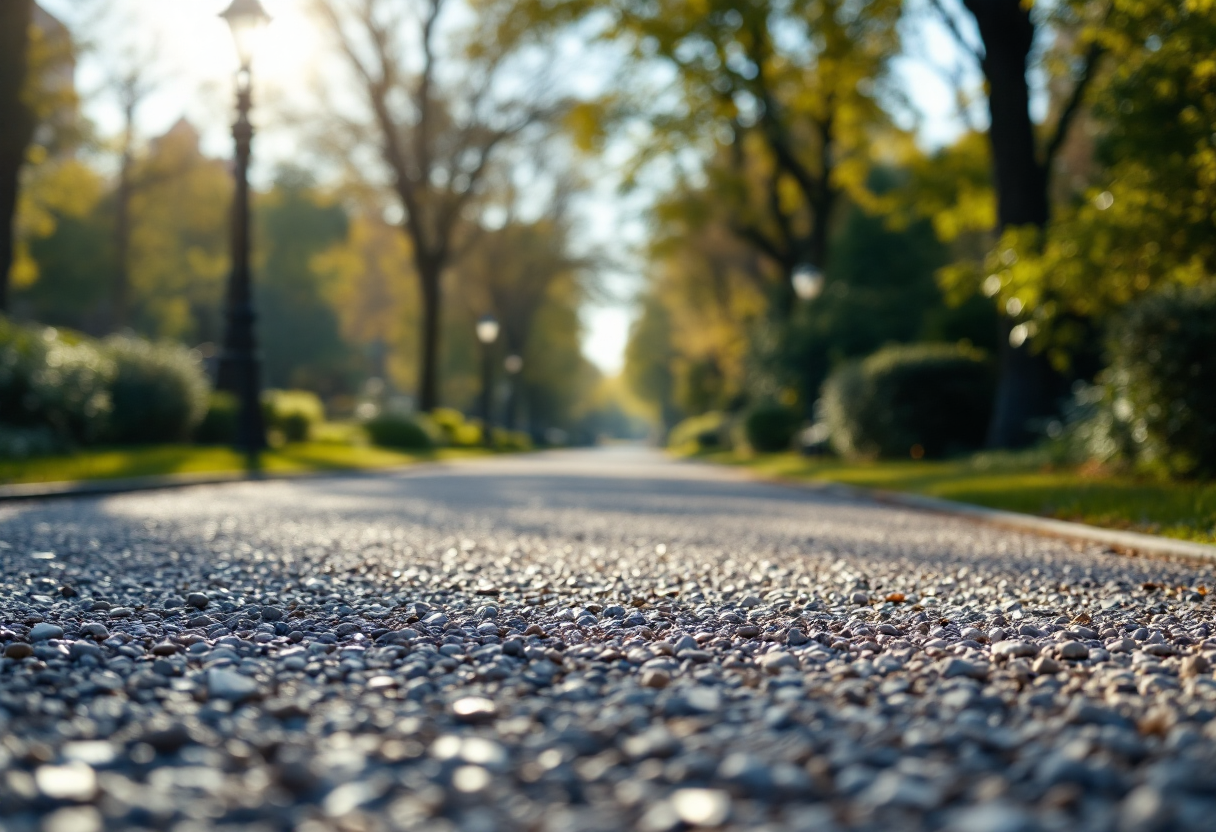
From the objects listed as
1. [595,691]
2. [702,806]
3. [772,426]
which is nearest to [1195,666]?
[595,691]

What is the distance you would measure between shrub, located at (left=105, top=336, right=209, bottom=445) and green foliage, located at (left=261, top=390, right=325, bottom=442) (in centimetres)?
444

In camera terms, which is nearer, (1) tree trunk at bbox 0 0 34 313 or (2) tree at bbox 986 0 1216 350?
(2) tree at bbox 986 0 1216 350

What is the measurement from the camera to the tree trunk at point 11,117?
1454 centimetres

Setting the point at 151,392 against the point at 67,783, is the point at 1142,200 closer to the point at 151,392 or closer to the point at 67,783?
the point at 67,783

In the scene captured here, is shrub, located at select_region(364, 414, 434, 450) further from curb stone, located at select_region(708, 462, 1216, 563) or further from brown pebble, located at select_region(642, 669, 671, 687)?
brown pebble, located at select_region(642, 669, 671, 687)

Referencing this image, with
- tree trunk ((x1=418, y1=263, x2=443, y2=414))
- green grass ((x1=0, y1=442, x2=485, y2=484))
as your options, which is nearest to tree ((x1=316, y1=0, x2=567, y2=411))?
tree trunk ((x1=418, y1=263, x2=443, y2=414))

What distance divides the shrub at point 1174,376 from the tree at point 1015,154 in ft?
13.0

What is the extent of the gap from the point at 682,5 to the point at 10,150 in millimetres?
11952

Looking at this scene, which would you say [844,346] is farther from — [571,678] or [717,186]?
[571,678]

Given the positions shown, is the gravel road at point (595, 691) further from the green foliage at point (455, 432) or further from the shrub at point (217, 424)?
the green foliage at point (455, 432)

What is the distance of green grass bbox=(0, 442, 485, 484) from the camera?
Answer: 35.2ft

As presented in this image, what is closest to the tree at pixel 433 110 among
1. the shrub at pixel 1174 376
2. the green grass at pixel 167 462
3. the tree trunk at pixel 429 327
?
the tree trunk at pixel 429 327

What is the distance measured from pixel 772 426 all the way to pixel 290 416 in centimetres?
1317

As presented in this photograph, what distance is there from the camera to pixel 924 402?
61.6 ft
